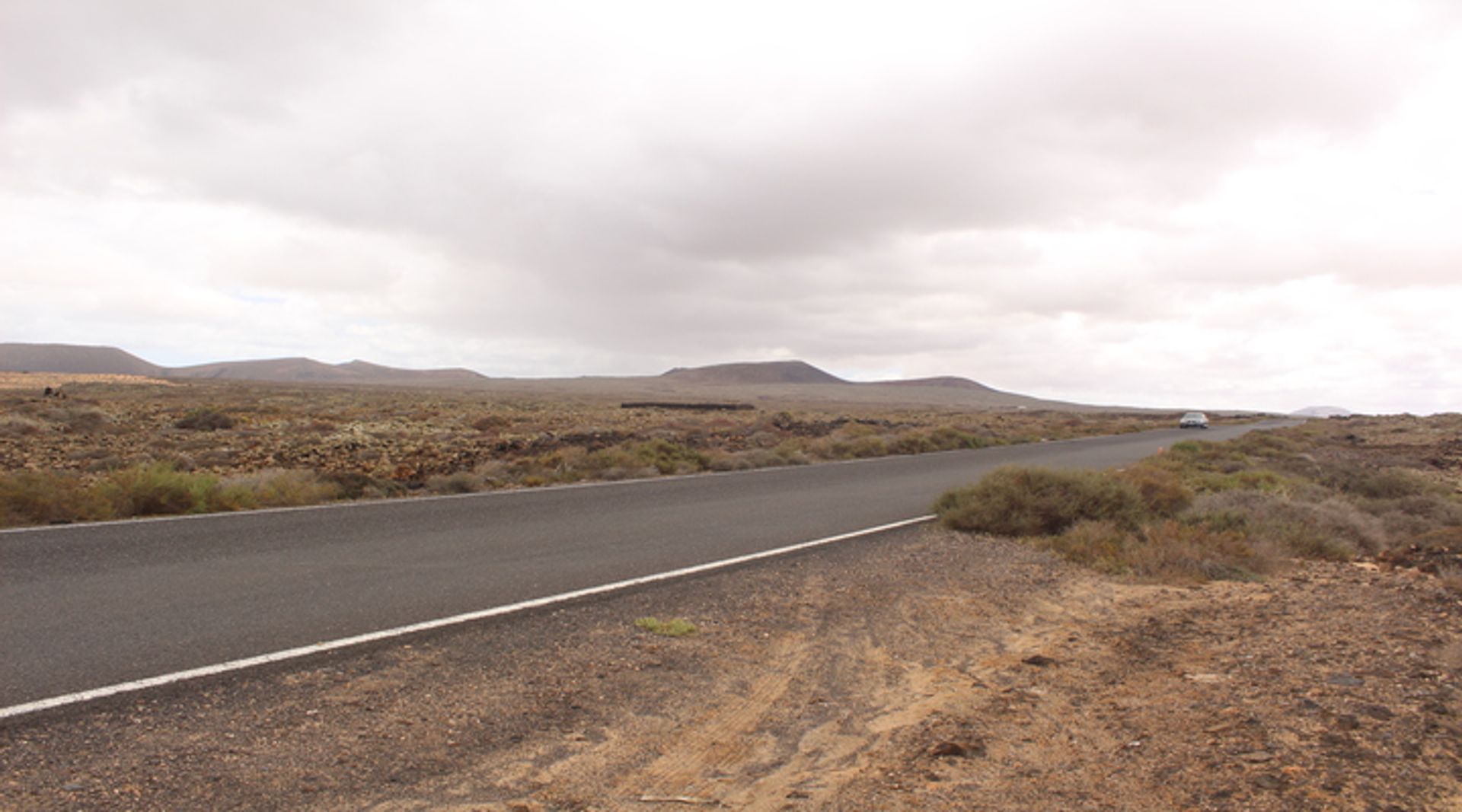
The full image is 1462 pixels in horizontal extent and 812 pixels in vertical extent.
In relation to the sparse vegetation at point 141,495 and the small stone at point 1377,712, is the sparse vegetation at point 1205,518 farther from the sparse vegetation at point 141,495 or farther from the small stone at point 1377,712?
the sparse vegetation at point 141,495

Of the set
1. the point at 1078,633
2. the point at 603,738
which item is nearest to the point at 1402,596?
the point at 1078,633

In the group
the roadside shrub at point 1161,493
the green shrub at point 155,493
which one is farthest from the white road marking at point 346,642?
the green shrub at point 155,493

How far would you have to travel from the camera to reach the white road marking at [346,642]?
432 cm

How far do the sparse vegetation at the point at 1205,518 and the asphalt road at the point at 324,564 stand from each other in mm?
1846

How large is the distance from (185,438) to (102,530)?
16.5 m

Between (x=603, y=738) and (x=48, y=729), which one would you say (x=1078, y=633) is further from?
(x=48, y=729)

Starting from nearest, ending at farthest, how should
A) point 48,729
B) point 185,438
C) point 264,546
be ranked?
point 48,729, point 264,546, point 185,438

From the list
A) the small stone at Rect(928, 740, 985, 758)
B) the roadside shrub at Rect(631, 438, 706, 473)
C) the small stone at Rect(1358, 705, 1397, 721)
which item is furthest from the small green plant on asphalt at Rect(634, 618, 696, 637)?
the roadside shrub at Rect(631, 438, 706, 473)

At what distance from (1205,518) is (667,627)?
8092mm

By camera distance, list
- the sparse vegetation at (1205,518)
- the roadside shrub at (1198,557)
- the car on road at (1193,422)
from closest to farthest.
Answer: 1. the roadside shrub at (1198,557)
2. the sparse vegetation at (1205,518)
3. the car on road at (1193,422)

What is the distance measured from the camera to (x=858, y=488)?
53.2ft

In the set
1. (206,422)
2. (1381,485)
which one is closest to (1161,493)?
(1381,485)

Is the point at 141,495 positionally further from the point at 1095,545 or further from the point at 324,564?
the point at 1095,545

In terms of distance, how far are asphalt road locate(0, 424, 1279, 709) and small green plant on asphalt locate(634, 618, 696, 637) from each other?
115 cm
